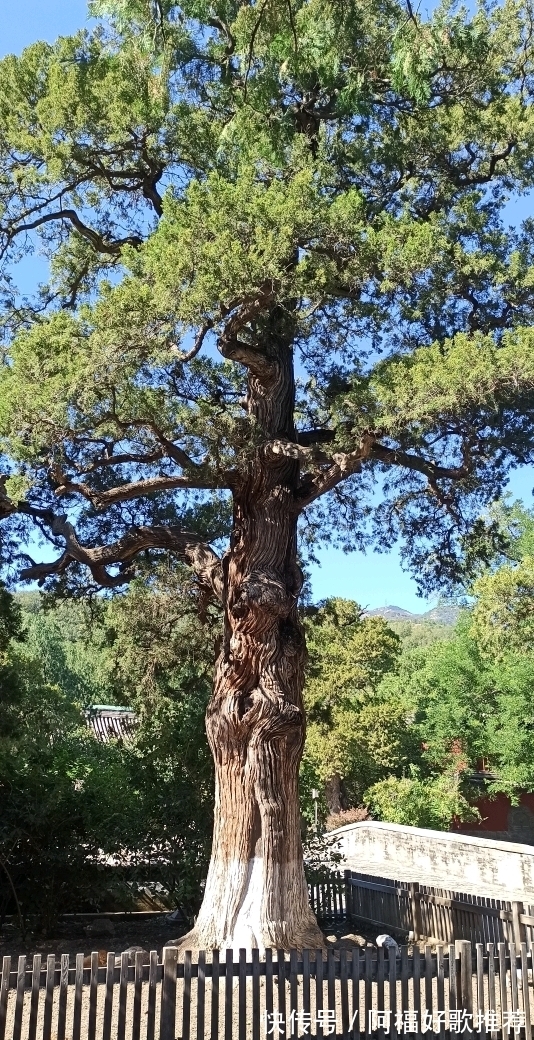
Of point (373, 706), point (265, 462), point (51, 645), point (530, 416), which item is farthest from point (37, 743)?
point (51, 645)

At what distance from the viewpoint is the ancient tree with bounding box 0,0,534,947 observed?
7.98 meters

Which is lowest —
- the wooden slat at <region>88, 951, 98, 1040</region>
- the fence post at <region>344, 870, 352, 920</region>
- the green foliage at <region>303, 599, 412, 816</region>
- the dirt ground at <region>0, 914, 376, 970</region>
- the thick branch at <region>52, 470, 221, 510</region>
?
the wooden slat at <region>88, 951, 98, 1040</region>

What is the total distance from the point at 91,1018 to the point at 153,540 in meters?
5.52

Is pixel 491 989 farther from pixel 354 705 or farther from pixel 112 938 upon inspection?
pixel 354 705

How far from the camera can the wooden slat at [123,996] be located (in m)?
5.89

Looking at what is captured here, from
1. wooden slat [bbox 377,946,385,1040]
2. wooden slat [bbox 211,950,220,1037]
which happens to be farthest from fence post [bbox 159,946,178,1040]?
wooden slat [bbox 377,946,385,1040]

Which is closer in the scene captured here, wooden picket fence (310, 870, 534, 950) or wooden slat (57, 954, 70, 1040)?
wooden slat (57, 954, 70, 1040)

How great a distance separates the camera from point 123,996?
5922mm

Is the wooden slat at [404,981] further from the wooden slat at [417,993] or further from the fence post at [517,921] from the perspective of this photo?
the fence post at [517,921]

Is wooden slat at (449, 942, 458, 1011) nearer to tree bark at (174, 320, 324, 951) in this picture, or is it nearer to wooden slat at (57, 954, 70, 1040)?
tree bark at (174, 320, 324, 951)

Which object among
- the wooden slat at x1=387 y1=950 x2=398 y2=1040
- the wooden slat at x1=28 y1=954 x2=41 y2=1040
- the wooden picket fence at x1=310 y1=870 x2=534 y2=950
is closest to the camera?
the wooden slat at x1=28 y1=954 x2=41 y2=1040

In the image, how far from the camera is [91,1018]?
19.9ft

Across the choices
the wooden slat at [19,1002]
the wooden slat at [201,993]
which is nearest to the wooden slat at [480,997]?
the wooden slat at [201,993]

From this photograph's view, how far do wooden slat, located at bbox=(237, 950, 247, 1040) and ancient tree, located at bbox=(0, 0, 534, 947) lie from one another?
7.55 feet
